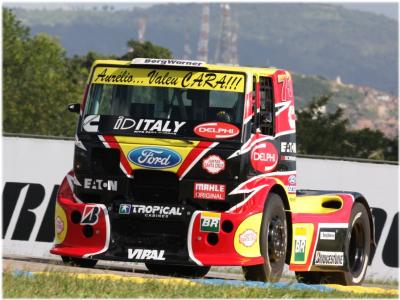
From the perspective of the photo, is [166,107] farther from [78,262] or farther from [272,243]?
[78,262]

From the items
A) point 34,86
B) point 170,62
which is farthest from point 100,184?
point 34,86

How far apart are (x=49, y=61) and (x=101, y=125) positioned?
89.6 meters

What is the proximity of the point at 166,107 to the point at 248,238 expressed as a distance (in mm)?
1841

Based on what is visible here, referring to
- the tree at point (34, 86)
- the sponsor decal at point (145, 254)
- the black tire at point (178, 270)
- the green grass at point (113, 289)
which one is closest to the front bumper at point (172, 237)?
the sponsor decal at point (145, 254)

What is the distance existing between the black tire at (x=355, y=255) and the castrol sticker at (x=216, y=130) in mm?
3282

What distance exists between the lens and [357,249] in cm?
1973

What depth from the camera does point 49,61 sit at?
106m

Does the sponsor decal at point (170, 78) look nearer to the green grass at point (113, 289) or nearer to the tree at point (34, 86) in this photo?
the green grass at point (113, 289)

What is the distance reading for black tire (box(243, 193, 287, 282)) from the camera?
1678 cm

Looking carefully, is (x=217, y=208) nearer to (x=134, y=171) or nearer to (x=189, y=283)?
(x=134, y=171)

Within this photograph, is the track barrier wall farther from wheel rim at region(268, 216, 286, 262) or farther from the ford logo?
the ford logo

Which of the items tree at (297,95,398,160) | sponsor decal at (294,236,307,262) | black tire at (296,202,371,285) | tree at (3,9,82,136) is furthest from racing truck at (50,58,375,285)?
tree at (3,9,82,136)

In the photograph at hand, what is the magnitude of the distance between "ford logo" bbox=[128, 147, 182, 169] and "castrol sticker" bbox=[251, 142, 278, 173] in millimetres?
898

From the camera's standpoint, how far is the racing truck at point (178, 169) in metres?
16.5
